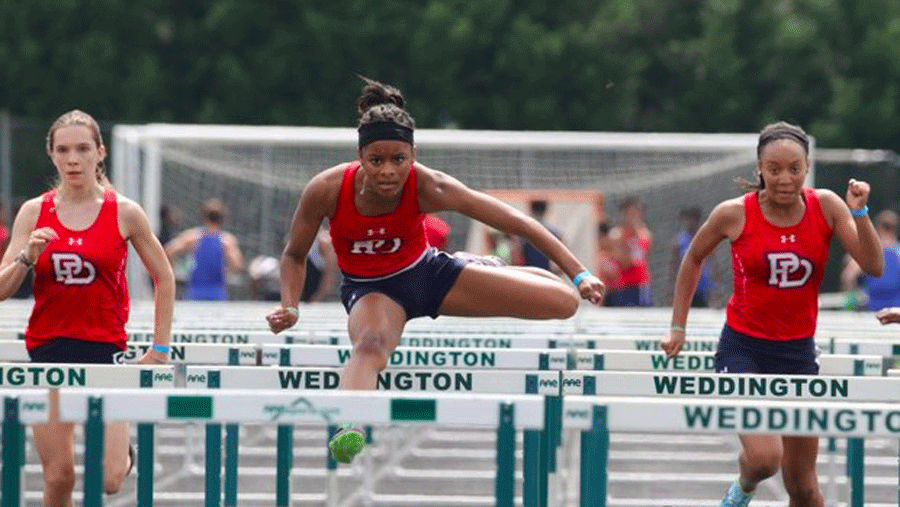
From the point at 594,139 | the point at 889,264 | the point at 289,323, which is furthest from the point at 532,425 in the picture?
the point at 594,139

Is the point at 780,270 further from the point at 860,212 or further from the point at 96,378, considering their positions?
the point at 96,378

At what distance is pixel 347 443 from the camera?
23.6 feet

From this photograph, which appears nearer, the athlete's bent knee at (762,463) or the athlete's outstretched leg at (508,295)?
the athlete's outstretched leg at (508,295)

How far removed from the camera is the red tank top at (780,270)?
8.36 meters

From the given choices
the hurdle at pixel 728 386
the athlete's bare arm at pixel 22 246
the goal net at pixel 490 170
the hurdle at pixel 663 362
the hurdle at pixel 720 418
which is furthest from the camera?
the goal net at pixel 490 170

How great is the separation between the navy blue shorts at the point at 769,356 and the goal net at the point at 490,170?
1553 cm

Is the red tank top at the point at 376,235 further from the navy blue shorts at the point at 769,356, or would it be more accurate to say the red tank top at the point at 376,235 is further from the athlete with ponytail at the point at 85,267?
the navy blue shorts at the point at 769,356

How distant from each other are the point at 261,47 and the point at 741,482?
106 ft

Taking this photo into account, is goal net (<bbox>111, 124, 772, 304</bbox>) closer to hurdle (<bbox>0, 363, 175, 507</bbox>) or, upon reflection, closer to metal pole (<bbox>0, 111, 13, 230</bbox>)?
metal pole (<bbox>0, 111, 13, 230</bbox>)

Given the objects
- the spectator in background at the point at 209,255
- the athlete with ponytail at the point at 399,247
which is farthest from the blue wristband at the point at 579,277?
the spectator in background at the point at 209,255

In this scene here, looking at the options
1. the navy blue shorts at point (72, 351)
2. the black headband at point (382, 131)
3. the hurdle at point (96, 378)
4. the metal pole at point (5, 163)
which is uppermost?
the metal pole at point (5, 163)

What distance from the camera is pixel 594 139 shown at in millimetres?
A: 24859

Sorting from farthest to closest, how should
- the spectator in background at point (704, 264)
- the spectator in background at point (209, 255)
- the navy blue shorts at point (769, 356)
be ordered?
the spectator in background at point (704, 264), the spectator in background at point (209, 255), the navy blue shorts at point (769, 356)

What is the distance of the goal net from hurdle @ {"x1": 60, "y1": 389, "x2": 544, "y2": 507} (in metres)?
18.3
